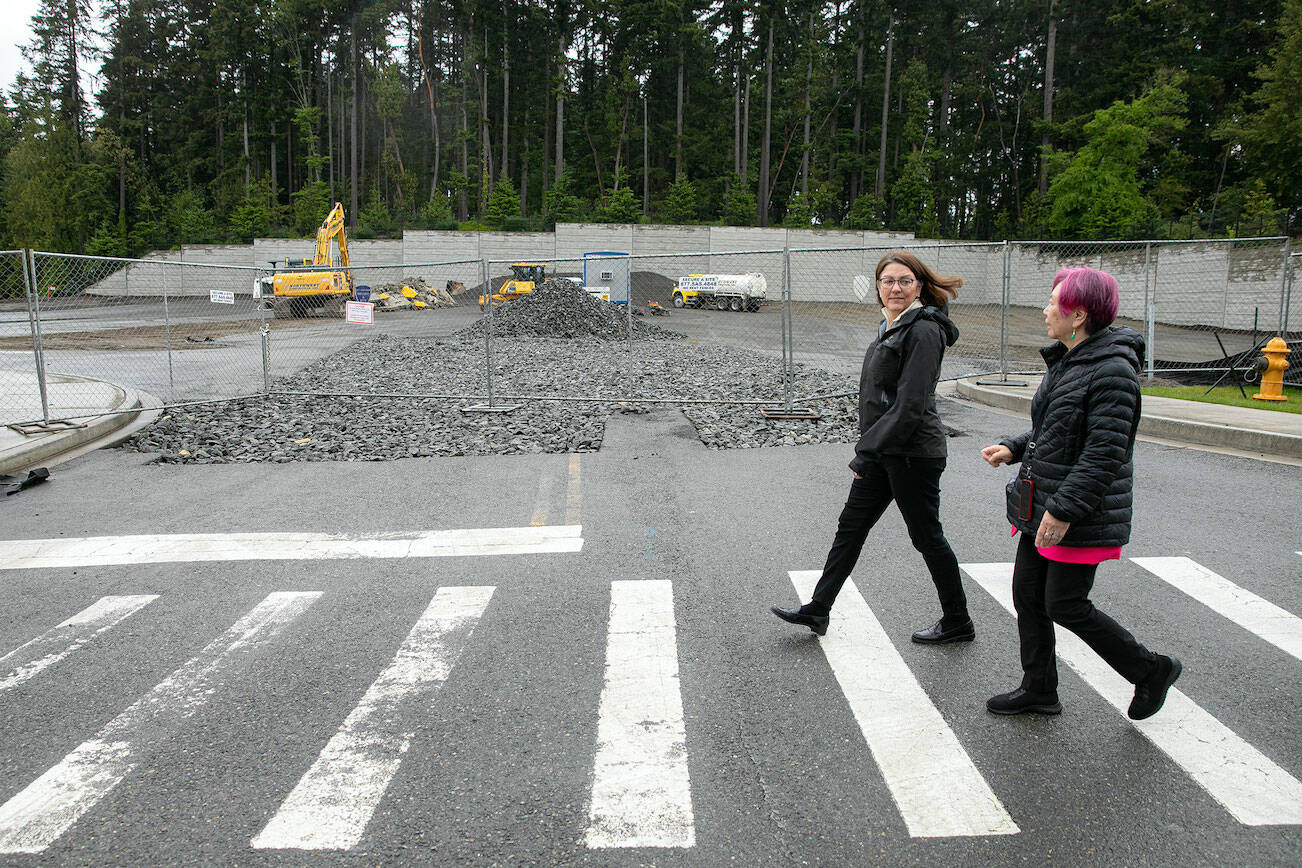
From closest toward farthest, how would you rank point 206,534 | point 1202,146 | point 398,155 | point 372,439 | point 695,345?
point 206,534, point 372,439, point 695,345, point 1202,146, point 398,155

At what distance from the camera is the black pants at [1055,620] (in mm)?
3262

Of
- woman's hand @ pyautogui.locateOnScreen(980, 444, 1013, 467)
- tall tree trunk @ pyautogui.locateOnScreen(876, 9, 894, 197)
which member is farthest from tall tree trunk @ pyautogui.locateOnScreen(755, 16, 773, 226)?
woman's hand @ pyautogui.locateOnScreen(980, 444, 1013, 467)

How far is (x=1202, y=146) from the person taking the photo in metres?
50.2

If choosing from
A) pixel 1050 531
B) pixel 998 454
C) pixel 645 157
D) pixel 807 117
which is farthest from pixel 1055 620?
pixel 645 157

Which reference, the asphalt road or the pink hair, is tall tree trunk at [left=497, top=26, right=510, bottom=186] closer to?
the asphalt road

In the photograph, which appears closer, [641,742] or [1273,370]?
[641,742]

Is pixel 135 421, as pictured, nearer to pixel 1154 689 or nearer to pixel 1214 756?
pixel 1154 689

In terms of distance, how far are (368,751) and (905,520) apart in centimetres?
272

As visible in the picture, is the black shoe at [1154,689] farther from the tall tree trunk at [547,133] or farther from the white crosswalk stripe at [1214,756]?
the tall tree trunk at [547,133]

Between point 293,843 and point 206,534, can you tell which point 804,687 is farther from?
point 206,534

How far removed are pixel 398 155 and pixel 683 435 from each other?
74.6m

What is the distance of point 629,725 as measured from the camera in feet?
11.2

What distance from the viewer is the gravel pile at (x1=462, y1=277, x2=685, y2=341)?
24.5 metres

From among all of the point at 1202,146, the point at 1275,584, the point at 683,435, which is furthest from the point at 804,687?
the point at 1202,146
